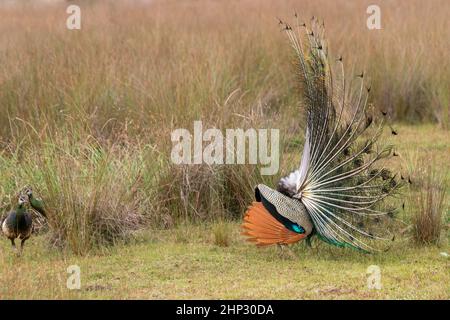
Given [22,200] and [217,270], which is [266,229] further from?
[22,200]

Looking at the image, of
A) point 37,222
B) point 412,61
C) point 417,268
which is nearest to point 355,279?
point 417,268

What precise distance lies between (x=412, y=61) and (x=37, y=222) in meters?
6.52

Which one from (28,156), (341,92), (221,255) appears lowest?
(221,255)

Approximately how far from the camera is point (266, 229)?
7.54 metres

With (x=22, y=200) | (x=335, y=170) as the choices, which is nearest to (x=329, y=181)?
(x=335, y=170)

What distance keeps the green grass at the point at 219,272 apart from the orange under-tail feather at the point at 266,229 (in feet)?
0.51

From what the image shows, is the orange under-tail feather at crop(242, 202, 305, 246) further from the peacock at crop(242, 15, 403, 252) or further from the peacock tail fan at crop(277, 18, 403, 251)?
the peacock tail fan at crop(277, 18, 403, 251)

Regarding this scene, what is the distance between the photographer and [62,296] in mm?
6523

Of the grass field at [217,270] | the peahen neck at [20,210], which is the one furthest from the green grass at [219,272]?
the peahen neck at [20,210]

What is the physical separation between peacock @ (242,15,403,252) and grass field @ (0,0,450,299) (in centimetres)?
19

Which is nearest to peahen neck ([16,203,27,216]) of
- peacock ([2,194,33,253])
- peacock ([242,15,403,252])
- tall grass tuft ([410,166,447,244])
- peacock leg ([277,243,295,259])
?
peacock ([2,194,33,253])

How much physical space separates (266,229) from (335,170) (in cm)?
69

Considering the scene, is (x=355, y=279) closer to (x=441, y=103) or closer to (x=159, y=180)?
(x=159, y=180)

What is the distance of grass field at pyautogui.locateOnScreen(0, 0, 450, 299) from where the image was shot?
7.20 metres
